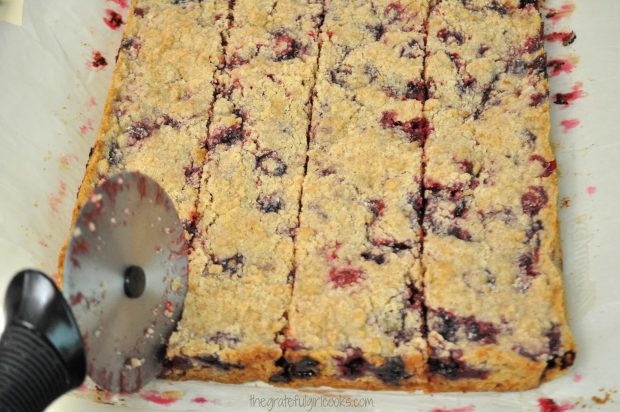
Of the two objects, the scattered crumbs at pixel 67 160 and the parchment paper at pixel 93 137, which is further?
the scattered crumbs at pixel 67 160

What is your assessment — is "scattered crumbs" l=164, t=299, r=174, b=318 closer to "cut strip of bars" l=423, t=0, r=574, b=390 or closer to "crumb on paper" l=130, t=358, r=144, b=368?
"crumb on paper" l=130, t=358, r=144, b=368

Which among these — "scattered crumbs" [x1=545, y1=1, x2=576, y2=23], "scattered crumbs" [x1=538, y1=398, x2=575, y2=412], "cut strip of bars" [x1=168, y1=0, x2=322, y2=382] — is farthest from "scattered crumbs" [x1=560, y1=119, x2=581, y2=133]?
"scattered crumbs" [x1=538, y1=398, x2=575, y2=412]

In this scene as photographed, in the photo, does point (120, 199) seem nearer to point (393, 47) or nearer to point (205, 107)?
point (205, 107)

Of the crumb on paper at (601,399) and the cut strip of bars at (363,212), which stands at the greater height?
the cut strip of bars at (363,212)

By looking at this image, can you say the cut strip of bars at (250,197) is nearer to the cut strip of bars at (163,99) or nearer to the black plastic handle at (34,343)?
the cut strip of bars at (163,99)

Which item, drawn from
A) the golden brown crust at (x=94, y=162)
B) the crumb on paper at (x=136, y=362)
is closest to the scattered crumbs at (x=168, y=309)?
the crumb on paper at (x=136, y=362)

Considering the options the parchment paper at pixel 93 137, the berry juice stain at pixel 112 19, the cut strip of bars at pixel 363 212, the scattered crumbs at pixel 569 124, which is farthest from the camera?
the berry juice stain at pixel 112 19
